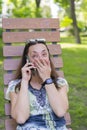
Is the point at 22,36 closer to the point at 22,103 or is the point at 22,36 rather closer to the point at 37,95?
the point at 37,95

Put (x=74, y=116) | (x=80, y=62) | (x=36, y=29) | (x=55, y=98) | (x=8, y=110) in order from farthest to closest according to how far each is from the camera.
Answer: (x=80, y=62) < (x=74, y=116) < (x=36, y=29) < (x=8, y=110) < (x=55, y=98)

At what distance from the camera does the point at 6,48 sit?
3934mm

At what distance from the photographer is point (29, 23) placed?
4.09 meters

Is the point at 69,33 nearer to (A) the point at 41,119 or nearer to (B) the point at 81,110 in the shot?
(B) the point at 81,110

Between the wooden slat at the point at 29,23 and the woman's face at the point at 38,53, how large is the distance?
771 mm

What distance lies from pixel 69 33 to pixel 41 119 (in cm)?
3400

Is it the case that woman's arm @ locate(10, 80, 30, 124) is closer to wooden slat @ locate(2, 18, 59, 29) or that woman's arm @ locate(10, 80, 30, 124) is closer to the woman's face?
the woman's face

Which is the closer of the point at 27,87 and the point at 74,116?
the point at 27,87

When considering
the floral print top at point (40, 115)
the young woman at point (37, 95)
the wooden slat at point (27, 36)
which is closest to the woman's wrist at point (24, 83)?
the young woman at point (37, 95)

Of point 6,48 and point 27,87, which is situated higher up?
point 6,48

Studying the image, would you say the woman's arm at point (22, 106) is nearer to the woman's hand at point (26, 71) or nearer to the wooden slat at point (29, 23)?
the woman's hand at point (26, 71)

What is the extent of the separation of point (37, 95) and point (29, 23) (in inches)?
44.8

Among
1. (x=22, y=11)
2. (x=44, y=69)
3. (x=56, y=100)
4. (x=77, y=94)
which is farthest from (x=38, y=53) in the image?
Answer: (x=22, y=11)

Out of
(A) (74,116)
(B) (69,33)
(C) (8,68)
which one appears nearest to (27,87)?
(C) (8,68)
